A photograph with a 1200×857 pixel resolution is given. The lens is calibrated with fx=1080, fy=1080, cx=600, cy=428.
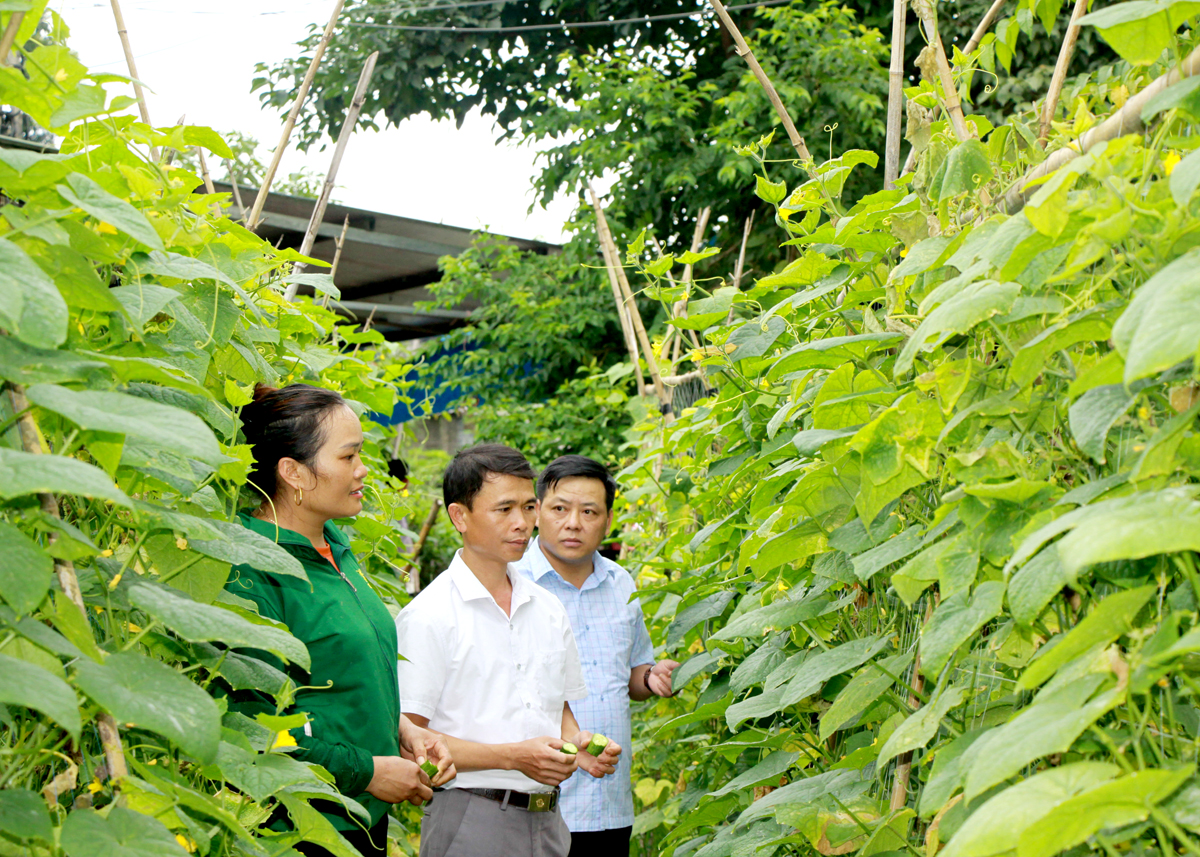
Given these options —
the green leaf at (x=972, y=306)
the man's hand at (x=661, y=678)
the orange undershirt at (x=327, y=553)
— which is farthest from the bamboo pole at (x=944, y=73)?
the man's hand at (x=661, y=678)

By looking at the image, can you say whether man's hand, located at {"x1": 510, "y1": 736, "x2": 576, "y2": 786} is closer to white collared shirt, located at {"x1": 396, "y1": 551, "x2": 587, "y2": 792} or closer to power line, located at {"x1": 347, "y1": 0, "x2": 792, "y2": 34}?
white collared shirt, located at {"x1": 396, "y1": 551, "x2": 587, "y2": 792}

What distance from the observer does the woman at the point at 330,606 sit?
74.1 inches

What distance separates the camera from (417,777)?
1.96m

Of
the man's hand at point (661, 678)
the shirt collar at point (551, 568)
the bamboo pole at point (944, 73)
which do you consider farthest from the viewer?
the shirt collar at point (551, 568)

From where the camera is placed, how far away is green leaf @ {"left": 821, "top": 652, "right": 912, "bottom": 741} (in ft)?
4.25

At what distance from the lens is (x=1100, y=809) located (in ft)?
2.34

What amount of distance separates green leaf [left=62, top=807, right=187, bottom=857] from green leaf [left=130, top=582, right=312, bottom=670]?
5.9 inches

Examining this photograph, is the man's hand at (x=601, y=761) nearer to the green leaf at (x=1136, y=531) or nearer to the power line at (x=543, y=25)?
the green leaf at (x=1136, y=531)

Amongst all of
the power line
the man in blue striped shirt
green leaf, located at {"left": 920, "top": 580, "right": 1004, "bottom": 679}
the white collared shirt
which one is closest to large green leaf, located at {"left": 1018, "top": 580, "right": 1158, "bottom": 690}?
green leaf, located at {"left": 920, "top": 580, "right": 1004, "bottom": 679}

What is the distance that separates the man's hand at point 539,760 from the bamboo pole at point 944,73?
4.93 feet

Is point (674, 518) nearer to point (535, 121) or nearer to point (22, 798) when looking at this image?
point (22, 798)

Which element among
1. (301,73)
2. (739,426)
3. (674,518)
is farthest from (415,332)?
(739,426)

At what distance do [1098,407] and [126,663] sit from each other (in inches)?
32.7

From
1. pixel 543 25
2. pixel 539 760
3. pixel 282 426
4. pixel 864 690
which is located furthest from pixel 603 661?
pixel 543 25
